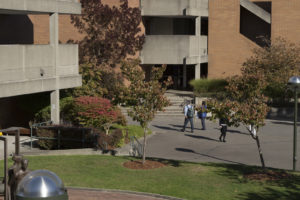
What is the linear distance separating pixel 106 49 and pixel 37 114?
7.88 m

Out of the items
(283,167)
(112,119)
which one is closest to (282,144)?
(283,167)

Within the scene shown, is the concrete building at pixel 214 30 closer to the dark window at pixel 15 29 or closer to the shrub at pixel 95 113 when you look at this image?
the dark window at pixel 15 29

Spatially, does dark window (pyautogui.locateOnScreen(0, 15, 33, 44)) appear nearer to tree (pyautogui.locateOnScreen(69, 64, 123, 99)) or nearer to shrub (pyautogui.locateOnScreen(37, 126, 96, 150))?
tree (pyautogui.locateOnScreen(69, 64, 123, 99))

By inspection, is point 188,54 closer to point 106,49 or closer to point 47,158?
point 106,49

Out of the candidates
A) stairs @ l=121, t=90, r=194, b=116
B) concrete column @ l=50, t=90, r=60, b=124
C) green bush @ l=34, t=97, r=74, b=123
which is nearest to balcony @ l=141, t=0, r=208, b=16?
stairs @ l=121, t=90, r=194, b=116

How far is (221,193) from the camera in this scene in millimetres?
16109

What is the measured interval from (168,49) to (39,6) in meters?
17.5

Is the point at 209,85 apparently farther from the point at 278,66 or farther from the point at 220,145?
the point at 220,145

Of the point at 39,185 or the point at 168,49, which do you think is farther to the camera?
the point at 168,49

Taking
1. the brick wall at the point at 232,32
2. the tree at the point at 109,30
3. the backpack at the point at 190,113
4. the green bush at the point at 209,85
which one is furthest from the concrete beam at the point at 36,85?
the brick wall at the point at 232,32

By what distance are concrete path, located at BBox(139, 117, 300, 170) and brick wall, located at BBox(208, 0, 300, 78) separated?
10.5 meters

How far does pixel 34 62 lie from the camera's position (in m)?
25.1

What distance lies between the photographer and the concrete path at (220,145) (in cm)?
2344

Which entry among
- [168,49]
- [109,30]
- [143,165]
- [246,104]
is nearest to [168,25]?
[168,49]
